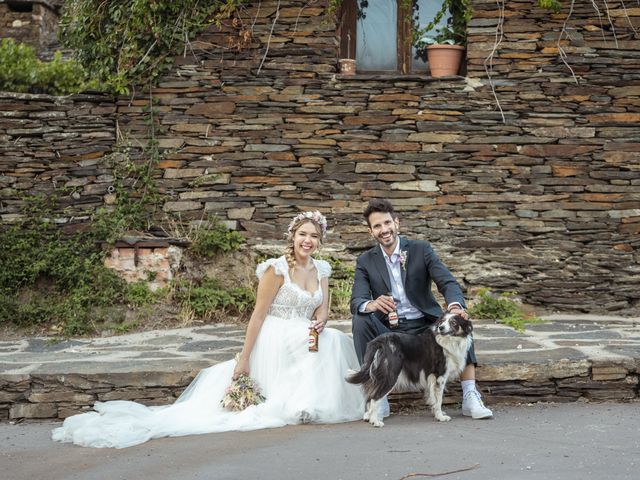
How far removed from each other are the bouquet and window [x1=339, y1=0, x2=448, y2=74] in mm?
4270

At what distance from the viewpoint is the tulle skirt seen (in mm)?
4613

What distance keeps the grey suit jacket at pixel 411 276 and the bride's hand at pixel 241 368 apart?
2.38 ft

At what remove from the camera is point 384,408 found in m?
4.96

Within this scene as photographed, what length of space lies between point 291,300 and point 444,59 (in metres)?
3.73

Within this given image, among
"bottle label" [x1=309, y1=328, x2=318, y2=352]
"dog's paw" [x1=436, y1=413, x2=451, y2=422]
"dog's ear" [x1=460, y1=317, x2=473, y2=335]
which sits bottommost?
"dog's paw" [x1=436, y1=413, x2=451, y2=422]

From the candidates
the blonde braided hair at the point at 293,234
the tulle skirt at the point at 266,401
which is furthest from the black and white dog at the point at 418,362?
the blonde braided hair at the point at 293,234

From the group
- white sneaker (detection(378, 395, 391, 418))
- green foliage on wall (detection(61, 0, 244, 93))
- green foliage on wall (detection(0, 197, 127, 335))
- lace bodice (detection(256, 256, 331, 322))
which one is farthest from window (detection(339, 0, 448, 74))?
white sneaker (detection(378, 395, 391, 418))

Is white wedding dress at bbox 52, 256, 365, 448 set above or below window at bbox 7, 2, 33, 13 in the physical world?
below

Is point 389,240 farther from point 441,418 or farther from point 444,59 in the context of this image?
point 444,59

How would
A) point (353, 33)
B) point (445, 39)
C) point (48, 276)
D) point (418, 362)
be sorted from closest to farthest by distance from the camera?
1. point (418, 362)
2. point (48, 276)
3. point (445, 39)
4. point (353, 33)

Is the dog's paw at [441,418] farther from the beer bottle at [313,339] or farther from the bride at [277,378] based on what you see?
the beer bottle at [313,339]

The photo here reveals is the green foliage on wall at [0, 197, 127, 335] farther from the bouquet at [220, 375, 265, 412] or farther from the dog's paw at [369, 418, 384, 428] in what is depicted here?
the dog's paw at [369, 418, 384, 428]

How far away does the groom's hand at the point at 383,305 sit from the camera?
4.96 meters

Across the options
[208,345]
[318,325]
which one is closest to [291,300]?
[318,325]
